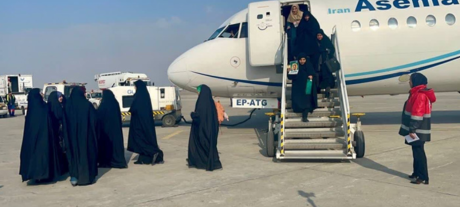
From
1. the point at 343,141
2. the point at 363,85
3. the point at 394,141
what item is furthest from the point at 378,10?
the point at 343,141

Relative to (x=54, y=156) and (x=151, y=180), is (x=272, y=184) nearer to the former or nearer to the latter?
(x=151, y=180)

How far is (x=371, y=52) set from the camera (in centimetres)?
1101

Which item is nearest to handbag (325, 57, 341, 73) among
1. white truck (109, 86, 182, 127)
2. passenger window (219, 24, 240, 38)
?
passenger window (219, 24, 240, 38)

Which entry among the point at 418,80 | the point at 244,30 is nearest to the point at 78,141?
the point at 418,80

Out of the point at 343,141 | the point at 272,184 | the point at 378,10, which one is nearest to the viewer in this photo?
the point at 272,184

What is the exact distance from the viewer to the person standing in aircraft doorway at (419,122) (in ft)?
19.0

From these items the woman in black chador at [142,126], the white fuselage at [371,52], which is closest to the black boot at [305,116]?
the white fuselage at [371,52]

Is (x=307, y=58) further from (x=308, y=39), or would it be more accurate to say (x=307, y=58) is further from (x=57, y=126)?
(x=57, y=126)

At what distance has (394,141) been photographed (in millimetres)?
10039

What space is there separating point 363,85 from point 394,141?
222 centimetres

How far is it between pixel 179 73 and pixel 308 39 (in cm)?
454

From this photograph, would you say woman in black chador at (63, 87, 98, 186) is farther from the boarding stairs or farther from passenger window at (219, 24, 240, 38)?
passenger window at (219, 24, 240, 38)

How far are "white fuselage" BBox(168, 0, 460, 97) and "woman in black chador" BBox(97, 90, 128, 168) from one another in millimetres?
4450

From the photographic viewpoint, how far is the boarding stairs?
762 centimetres
